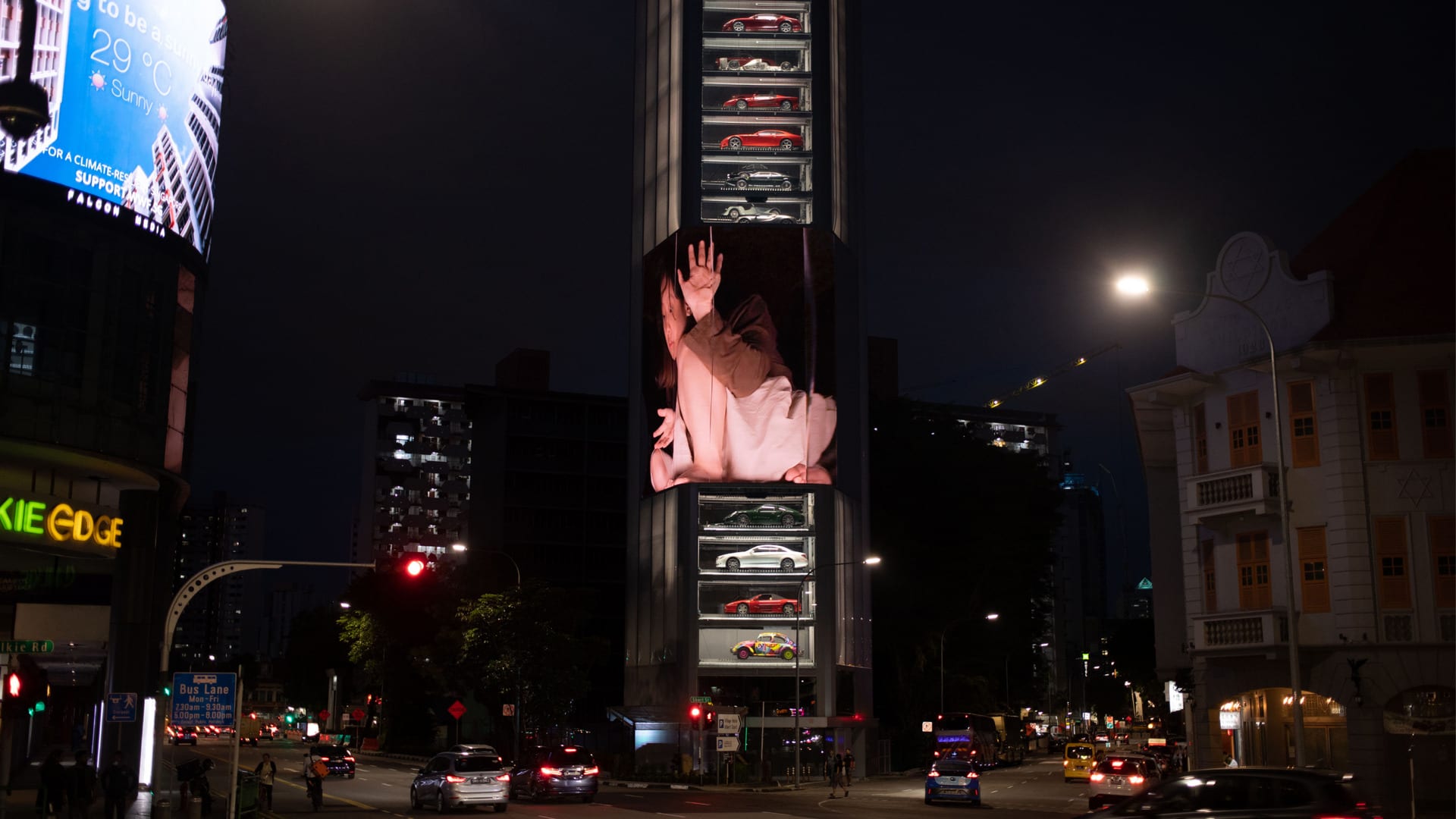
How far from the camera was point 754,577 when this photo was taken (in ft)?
226

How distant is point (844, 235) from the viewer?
7406 cm

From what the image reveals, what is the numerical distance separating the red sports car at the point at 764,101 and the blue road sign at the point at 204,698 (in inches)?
2180

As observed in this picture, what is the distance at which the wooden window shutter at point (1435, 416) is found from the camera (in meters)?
35.6

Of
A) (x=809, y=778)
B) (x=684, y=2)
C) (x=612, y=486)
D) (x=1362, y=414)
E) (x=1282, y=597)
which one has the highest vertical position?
(x=684, y=2)

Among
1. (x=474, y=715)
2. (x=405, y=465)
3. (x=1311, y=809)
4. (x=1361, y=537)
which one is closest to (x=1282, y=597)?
(x=1361, y=537)

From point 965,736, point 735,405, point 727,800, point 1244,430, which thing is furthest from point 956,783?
point 965,736

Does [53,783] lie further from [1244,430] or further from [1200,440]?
[1244,430]

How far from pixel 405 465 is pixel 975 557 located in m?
100

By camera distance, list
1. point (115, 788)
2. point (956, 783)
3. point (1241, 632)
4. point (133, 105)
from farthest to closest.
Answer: point (956, 783) < point (133, 105) < point (1241, 632) < point (115, 788)

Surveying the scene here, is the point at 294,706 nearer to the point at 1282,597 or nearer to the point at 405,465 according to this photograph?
the point at 405,465

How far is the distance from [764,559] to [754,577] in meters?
1.07

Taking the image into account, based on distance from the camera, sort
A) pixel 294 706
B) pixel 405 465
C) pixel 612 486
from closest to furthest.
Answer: pixel 612 486, pixel 294 706, pixel 405 465

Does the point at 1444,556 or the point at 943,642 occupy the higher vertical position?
the point at 1444,556

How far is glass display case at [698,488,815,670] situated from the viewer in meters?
68.4
